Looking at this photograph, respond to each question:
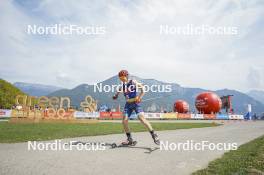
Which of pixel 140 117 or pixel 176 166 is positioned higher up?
pixel 140 117

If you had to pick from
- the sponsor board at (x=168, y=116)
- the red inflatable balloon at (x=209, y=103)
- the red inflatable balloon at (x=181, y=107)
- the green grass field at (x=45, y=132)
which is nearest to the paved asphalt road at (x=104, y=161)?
the green grass field at (x=45, y=132)

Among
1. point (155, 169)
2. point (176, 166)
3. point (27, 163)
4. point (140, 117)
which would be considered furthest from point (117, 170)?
point (140, 117)

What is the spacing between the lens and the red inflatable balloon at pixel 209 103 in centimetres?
5681

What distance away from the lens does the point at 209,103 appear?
56750 millimetres

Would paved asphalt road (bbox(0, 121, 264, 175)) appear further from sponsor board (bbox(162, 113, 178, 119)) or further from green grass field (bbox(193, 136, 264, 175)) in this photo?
sponsor board (bbox(162, 113, 178, 119))

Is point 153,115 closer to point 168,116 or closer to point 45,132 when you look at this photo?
point 168,116

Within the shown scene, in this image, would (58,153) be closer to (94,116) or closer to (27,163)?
(27,163)

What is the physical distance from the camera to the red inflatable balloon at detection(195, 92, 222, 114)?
2237 inches

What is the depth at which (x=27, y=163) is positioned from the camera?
574 centimetres

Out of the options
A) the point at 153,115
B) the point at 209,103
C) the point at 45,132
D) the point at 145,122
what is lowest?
the point at 45,132

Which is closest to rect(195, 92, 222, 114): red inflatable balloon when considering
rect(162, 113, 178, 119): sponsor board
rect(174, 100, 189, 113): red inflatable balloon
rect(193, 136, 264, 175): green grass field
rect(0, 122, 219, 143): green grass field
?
rect(174, 100, 189, 113): red inflatable balloon

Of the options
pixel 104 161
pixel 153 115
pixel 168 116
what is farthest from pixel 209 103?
pixel 104 161

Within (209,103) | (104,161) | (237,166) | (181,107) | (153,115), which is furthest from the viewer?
(181,107)

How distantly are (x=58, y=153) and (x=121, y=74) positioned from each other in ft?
11.3
